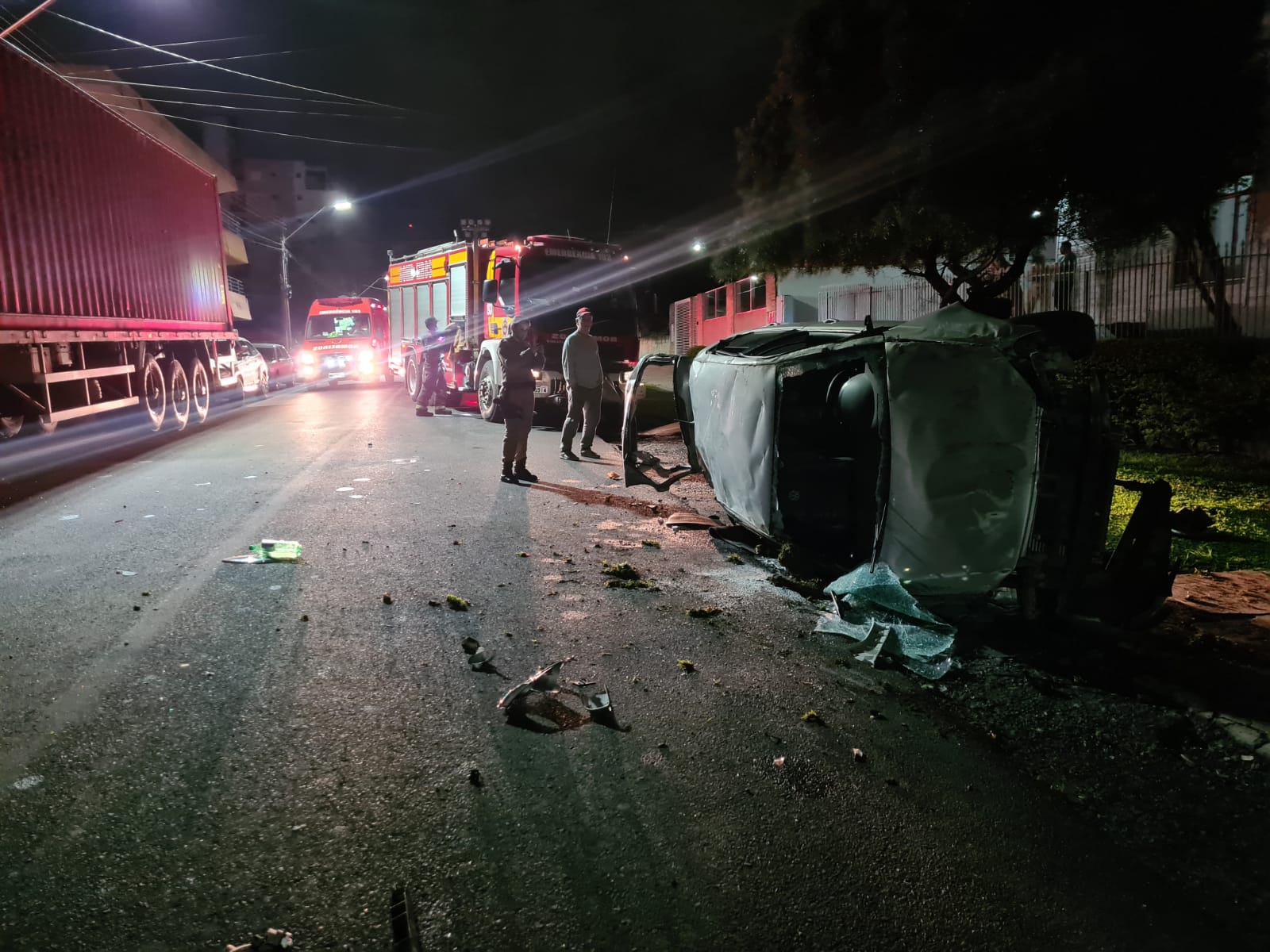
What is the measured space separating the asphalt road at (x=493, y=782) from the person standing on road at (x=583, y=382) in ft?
17.5

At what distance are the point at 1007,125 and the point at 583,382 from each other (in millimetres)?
6405

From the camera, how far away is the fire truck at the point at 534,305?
47.8 feet

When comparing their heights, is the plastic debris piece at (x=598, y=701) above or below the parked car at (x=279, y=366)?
below

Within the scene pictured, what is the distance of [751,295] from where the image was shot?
3052 centimetres

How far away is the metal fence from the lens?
34.8 feet

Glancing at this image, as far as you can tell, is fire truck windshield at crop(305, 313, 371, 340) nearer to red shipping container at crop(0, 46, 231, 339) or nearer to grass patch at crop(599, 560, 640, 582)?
red shipping container at crop(0, 46, 231, 339)

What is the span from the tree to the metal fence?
0.25m

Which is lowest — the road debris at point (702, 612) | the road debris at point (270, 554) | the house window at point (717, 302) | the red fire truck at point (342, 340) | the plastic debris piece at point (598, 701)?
the road debris at point (702, 612)

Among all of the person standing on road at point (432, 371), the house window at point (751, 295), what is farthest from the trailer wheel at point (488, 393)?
the house window at point (751, 295)

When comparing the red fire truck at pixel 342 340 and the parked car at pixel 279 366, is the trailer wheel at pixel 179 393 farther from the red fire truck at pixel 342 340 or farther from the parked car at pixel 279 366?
the parked car at pixel 279 366

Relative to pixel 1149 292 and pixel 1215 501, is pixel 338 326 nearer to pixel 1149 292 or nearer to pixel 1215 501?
pixel 1149 292

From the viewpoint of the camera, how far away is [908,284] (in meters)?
18.9

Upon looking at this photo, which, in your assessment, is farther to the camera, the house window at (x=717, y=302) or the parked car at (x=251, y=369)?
the house window at (x=717, y=302)

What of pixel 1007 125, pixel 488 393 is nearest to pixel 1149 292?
pixel 1007 125
